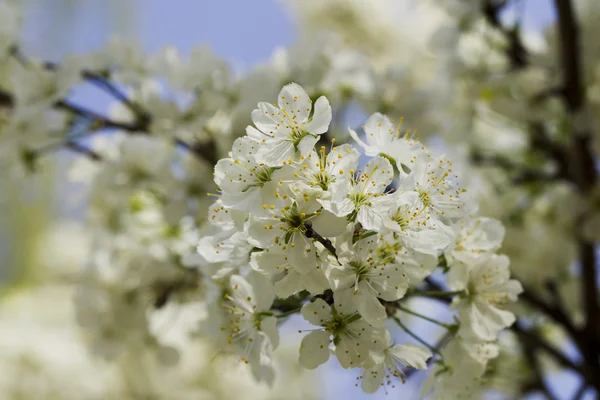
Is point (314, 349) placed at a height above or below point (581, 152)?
below

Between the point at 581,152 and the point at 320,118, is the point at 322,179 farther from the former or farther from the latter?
the point at 581,152

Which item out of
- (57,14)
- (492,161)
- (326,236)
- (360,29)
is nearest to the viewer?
(326,236)

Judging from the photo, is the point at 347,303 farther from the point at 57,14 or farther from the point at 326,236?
the point at 57,14

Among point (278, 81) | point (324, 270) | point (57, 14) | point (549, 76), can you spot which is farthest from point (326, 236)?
point (57, 14)

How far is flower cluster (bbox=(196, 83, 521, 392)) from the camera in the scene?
0.40m

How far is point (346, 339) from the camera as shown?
16.5 inches

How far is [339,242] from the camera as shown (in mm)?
406

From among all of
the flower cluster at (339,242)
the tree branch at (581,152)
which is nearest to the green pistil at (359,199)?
the flower cluster at (339,242)

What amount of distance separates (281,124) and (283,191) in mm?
52

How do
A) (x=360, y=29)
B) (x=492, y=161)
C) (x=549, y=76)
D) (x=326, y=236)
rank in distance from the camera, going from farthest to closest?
(x=360, y=29)
(x=492, y=161)
(x=549, y=76)
(x=326, y=236)

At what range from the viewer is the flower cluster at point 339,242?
401mm

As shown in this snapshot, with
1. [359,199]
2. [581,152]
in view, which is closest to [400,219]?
[359,199]

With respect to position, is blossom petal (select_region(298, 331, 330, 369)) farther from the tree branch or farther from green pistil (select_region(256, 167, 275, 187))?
the tree branch

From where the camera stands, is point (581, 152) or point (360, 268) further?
point (581, 152)
